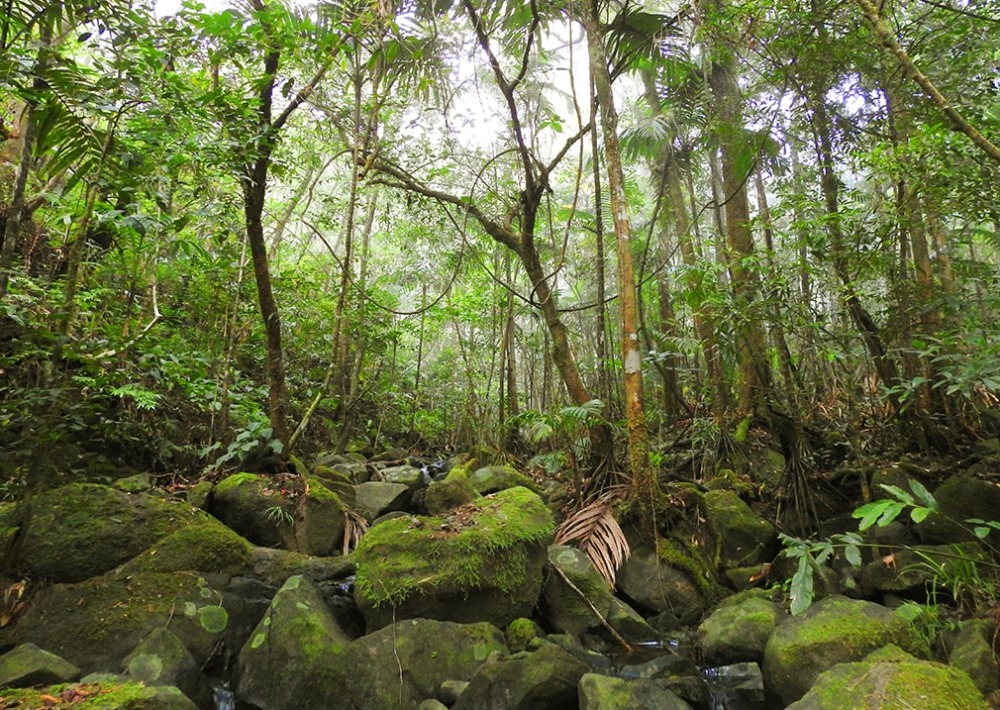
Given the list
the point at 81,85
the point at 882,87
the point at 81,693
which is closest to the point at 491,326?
the point at 882,87

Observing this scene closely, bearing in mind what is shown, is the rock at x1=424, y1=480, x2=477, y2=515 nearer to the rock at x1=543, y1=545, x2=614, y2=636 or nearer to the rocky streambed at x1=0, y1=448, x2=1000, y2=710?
the rocky streambed at x1=0, y1=448, x2=1000, y2=710

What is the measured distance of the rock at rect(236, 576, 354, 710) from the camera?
3127mm

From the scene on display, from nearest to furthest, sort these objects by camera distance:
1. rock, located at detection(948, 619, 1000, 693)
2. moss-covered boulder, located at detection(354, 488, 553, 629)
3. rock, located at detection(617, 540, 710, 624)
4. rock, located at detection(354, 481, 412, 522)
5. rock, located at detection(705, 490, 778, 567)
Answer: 1. rock, located at detection(948, 619, 1000, 693)
2. moss-covered boulder, located at detection(354, 488, 553, 629)
3. rock, located at detection(617, 540, 710, 624)
4. rock, located at detection(705, 490, 778, 567)
5. rock, located at detection(354, 481, 412, 522)

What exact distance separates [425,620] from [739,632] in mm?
2145

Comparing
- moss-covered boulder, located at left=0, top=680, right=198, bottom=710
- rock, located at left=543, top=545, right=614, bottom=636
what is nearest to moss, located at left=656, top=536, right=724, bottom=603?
rock, located at left=543, top=545, right=614, bottom=636

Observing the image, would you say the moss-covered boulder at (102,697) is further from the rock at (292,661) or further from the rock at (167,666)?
the rock at (292,661)

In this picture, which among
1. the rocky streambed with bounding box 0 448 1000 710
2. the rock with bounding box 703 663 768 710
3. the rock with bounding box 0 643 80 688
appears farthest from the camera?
the rock with bounding box 703 663 768 710

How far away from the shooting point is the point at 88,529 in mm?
3822

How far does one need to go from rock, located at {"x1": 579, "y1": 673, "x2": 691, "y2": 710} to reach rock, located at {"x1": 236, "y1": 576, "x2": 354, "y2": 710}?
1.34 m

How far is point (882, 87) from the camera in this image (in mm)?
5980

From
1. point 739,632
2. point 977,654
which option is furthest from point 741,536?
point 977,654

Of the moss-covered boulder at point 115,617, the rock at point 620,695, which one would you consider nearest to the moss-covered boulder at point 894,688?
the rock at point 620,695

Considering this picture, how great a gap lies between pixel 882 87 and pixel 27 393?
786 centimetres

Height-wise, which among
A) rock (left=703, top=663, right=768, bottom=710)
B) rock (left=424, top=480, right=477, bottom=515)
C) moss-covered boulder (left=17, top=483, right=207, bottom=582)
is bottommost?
rock (left=703, top=663, right=768, bottom=710)
